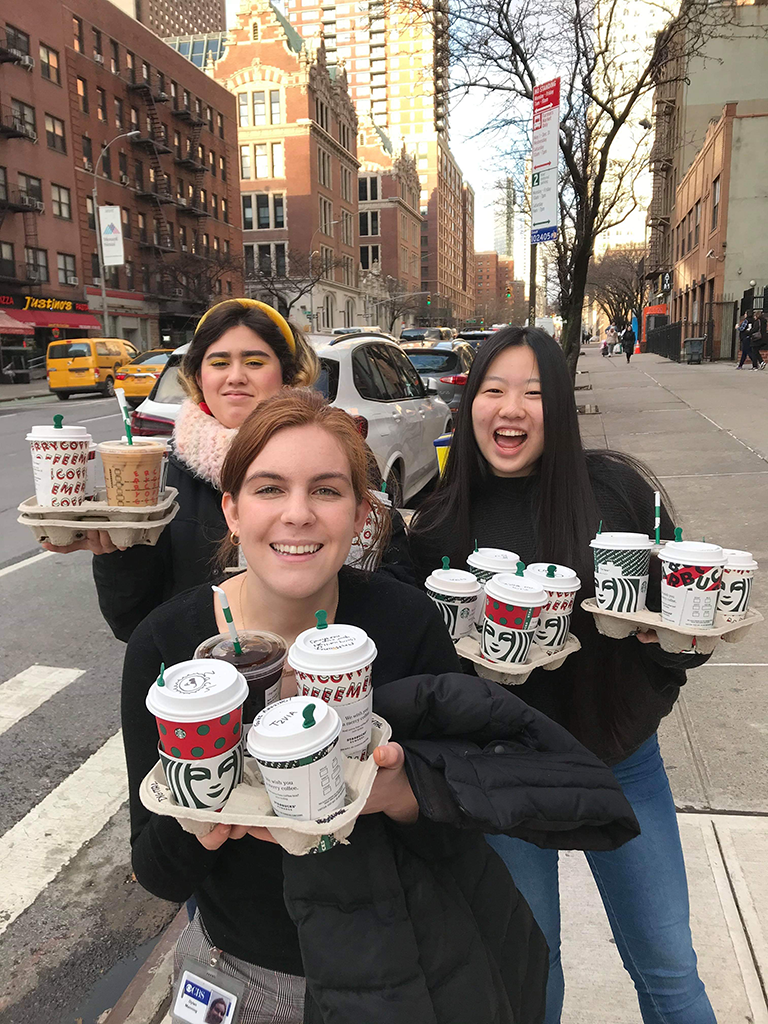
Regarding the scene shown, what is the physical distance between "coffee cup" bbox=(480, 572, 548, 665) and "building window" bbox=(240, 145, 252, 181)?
262 ft

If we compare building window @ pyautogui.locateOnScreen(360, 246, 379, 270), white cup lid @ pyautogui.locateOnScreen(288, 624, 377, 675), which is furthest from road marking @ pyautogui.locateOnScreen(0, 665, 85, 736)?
building window @ pyautogui.locateOnScreen(360, 246, 379, 270)

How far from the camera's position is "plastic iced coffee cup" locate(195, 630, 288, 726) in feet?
4.37

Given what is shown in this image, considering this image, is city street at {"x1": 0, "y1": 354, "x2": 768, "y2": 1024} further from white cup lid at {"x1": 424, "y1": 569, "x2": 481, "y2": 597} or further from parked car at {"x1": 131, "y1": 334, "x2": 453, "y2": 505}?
parked car at {"x1": 131, "y1": 334, "x2": 453, "y2": 505}

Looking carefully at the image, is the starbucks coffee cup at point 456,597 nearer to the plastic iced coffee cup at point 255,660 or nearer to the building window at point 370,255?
the plastic iced coffee cup at point 255,660

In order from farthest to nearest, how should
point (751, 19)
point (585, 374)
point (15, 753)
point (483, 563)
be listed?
1. point (751, 19)
2. point (585, 374)
3. point (15, 753)
4. point (483, 563)

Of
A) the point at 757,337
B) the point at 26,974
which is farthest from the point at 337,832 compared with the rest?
the point at 757,337

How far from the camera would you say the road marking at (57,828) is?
2930 mm

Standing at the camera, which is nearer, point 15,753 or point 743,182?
point 15,753

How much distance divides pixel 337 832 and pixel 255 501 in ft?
2.32

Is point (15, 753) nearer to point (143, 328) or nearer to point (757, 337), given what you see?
point (757, 337)

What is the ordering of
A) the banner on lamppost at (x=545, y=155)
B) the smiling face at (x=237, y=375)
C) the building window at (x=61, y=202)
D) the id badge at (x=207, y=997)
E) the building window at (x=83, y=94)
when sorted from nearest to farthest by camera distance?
the id badge at (x=207, y=997) < the smiling face at (x=237, y=375) < the banner on lamppost at (x=545, y=155) < the building window at (x=61, y=202) < the building window at (x=83, y=94)

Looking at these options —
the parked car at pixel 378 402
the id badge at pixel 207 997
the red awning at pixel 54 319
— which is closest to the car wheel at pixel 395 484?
the parked car at pixel 378 402

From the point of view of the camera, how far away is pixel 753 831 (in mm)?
2936

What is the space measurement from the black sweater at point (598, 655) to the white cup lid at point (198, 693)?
111 centimetres
